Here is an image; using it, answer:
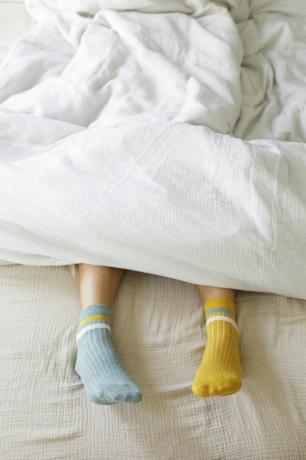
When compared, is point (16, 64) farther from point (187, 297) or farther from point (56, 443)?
point (56, 443)

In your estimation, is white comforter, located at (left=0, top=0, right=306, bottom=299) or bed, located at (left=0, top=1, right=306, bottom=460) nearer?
bed, located at (left=0, top=1, right=306, bottom=460)

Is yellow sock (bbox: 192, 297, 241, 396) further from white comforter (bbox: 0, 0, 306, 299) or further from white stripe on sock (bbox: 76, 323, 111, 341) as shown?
white stripe on sock (bbox: 76, 323, 111, 341)

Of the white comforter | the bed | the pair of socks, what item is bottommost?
the bed

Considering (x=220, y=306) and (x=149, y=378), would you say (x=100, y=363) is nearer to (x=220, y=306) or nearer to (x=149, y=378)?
(x=149, y=378)

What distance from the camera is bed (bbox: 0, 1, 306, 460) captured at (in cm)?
77

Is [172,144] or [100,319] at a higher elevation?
[172,144]

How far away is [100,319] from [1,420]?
21 centimetres

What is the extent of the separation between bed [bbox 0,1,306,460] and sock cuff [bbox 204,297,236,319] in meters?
0.02

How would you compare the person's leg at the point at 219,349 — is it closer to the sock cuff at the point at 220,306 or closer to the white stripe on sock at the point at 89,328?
the sock cuff at the point at 220,306

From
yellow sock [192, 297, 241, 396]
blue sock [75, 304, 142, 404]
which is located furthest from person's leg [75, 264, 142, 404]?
yellow sock [192, 297, 241, 396]

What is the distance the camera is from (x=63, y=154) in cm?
96

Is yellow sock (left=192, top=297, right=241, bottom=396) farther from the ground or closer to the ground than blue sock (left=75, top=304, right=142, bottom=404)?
closer to the ground

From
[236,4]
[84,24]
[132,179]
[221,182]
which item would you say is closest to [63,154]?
[132,179]

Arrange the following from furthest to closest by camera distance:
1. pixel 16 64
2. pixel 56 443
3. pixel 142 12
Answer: pixel 142 12
pixel 16 64
pixel 56 443
